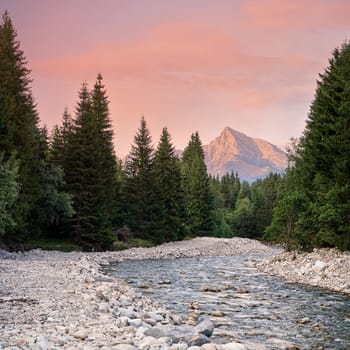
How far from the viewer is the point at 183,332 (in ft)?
34.6

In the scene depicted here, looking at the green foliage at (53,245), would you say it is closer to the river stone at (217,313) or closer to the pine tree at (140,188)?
the pine tree at (140,188)

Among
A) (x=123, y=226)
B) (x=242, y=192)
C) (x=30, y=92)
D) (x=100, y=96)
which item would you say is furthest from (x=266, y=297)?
(x=242, y=192)

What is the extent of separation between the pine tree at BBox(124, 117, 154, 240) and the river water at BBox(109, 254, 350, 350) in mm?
25094

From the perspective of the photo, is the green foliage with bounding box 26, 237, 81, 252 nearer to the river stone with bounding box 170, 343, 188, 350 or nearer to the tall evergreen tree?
the tall evergreen tree

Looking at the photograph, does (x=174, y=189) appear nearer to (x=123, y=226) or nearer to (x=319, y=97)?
(x=123, y=226)

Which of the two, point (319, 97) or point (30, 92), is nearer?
point (319, 97)

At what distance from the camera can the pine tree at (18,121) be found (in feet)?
96.1

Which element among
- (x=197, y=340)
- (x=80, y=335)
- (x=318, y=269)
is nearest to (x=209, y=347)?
(x=197, y=340)

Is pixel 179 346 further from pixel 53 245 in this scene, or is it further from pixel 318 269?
pixel 53 245

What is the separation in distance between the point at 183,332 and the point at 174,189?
1841 inches

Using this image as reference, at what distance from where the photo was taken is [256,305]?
1584cm

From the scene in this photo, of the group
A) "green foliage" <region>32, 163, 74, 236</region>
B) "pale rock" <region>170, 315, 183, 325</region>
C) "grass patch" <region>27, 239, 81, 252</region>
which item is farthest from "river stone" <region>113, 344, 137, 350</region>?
"green foliage" <region>32, 163, 74, 236</region>

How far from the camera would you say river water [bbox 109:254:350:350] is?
38.0 feet

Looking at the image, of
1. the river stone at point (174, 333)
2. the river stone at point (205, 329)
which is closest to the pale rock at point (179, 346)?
the river stone at point (174, 333)
